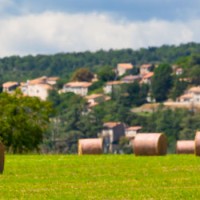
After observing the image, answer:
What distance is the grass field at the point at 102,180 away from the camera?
22516 mm

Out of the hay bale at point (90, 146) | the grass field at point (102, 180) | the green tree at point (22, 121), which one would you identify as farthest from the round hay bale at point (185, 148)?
the green tree at point (22, 121)

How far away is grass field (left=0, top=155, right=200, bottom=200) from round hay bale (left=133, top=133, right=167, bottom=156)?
7.44m

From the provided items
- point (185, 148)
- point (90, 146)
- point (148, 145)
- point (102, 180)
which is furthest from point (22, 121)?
point (102, 180)

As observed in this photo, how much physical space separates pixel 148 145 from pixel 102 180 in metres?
16.4

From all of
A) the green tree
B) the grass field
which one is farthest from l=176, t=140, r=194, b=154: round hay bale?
the green tree

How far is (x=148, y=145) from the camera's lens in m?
42.5

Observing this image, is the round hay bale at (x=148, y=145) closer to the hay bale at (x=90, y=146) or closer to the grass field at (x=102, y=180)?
the hay bale at (x=90, y=146)

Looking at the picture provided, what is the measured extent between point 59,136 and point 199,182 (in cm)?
17002

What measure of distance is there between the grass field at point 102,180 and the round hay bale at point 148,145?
7443mm

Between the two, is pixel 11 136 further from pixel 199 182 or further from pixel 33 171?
pixel 199 182

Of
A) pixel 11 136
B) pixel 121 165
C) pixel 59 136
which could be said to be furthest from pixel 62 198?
pixel 59 136

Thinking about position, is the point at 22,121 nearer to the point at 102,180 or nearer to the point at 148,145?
the point at 148,145

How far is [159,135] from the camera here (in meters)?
43.6

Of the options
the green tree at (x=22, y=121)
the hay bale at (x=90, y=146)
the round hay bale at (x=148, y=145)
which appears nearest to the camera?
the round hay bale at (x=148, y=145)
